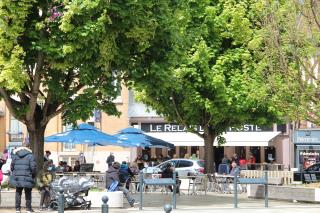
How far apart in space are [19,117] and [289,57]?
32.6ft

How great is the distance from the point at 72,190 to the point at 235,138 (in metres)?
26.5

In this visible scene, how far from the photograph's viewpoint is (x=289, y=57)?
85.1ft

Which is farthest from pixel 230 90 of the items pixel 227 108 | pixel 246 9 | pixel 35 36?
pixel 35 36

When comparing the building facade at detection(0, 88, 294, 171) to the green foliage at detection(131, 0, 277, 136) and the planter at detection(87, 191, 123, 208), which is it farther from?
the planter at detection(87, 191, 123, 208)

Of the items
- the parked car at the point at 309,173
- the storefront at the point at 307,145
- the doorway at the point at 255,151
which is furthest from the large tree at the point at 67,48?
the doorway at the point at 255,151

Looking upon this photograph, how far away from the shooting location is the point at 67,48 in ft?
63.9

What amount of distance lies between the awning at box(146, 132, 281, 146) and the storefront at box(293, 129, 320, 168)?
154 centimetres

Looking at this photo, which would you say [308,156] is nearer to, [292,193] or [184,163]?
[184,163]

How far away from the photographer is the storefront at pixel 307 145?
43938mm

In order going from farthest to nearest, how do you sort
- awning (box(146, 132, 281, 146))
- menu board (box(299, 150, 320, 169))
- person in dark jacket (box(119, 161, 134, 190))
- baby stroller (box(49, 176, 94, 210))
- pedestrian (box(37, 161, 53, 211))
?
1. awning (box(146, 132, 281, 146))
2. menu board (box(299, 150, 320, 169))
3. person in dark jacket (box(119, 161, 134, 190))
4. pedestrian (box(37, 161, 53, 211))
5. baby stroller (box(49, 176, 94, 210))

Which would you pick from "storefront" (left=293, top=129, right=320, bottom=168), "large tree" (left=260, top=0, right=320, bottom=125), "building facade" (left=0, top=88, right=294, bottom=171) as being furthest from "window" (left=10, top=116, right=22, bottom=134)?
"large tree" (left=260, top=0, right=320, bottom=125)

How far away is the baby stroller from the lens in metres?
20.0

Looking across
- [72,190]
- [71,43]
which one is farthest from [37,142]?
[71,43]

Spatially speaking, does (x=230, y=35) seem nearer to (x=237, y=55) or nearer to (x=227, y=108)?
(x=237, y=55)
